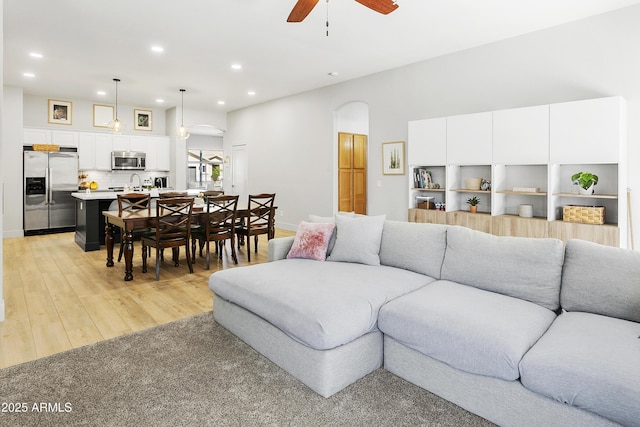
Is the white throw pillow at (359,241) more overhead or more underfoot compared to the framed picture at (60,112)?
more underfoot

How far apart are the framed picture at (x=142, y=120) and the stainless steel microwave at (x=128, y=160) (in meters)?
0.74

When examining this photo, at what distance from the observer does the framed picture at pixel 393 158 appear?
604 cm

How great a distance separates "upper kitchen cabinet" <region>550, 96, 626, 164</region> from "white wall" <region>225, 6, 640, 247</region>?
1.61ft

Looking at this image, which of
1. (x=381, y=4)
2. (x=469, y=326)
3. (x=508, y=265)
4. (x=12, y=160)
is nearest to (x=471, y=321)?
(x=469, y=326)

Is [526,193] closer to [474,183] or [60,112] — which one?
[474,183]

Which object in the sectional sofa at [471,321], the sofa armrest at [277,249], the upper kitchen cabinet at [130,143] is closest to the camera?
the sectional sofa at [471,321]

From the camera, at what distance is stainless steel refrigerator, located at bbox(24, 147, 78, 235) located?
7.54 m

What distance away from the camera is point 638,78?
3.86 metres

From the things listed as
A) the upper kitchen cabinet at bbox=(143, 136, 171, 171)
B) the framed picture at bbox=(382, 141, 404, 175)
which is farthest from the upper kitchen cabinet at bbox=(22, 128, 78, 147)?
the framed picture at bbox=(382, 141, 404, 175)

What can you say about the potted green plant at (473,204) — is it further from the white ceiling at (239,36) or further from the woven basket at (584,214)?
the white ceiling at (239,36)

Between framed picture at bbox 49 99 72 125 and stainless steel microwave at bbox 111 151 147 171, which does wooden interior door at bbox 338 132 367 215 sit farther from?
framed picture at bbox 49 99 72 125

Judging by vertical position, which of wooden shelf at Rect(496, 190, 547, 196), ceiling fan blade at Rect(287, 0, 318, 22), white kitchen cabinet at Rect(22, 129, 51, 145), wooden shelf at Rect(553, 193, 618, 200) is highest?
ceiling fan blade at Rect(287, 0, 318, 22)

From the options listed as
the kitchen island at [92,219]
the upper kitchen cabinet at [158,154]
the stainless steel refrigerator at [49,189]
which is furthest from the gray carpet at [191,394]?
the upper kitchen cabinet at [158,154]

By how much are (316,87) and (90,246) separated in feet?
15.9
